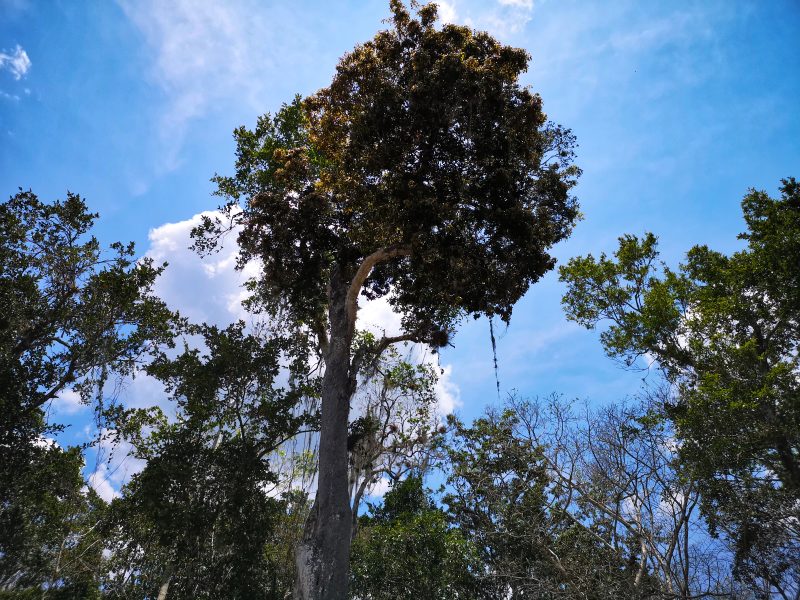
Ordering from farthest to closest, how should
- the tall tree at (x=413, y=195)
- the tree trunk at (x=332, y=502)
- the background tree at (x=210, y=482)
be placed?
the background tree at (x=210, y=482)
the tall tree at (x=413, y=195)
the tree trunk at (x=332, y=502)

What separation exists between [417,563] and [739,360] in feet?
31.1

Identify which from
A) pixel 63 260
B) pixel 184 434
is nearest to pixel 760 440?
pixel 184 434

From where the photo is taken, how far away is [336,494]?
682 cm

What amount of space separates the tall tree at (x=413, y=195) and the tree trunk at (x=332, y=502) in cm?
2

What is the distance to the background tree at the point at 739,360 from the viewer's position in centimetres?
937

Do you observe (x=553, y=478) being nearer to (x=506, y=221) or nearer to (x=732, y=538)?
(x=732, y=538)

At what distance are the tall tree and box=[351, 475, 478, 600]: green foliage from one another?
6.33m

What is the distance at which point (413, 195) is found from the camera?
7828mm

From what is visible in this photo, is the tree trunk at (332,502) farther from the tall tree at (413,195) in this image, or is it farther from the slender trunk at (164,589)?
the slender trunk at (164,589)

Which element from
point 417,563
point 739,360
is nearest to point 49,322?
point 417,563

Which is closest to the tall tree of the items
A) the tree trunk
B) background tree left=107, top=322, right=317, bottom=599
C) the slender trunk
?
the tree trunk

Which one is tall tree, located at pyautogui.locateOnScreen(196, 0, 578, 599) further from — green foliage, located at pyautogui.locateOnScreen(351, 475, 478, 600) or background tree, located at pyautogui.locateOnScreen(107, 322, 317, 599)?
green foliage, located at pyautogui.locateOnScreen(351, 475, 478, 600)

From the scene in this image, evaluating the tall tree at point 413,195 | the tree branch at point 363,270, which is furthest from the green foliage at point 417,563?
the tree branch at point 363,270

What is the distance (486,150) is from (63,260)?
849 cm
